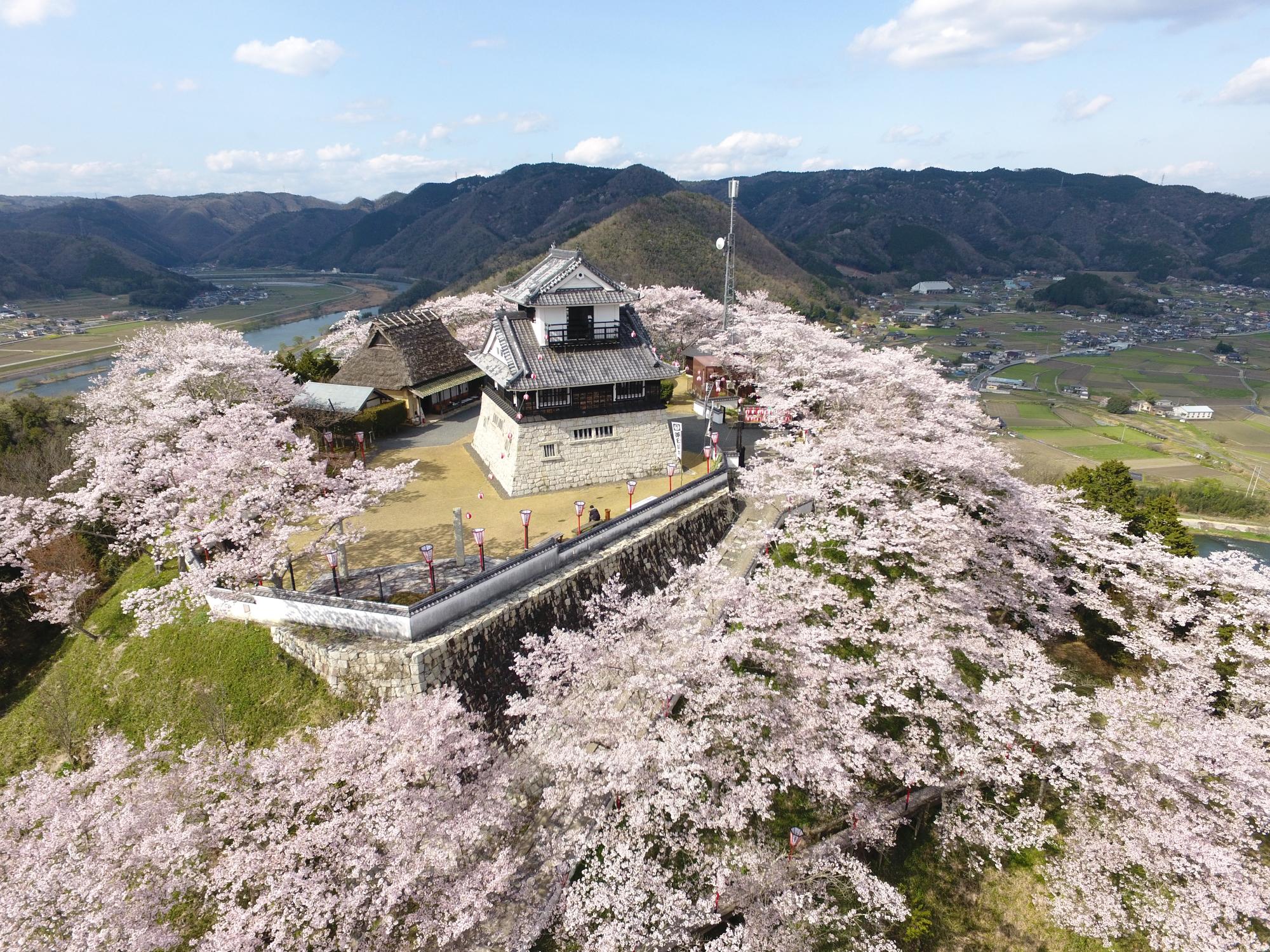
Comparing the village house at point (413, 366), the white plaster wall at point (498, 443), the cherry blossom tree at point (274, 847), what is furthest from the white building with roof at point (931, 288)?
the cherry blossom tree at point (274, 847)

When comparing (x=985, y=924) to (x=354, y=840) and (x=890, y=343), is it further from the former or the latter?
(x=890, y=343)

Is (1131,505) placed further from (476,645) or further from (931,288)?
(931,288)

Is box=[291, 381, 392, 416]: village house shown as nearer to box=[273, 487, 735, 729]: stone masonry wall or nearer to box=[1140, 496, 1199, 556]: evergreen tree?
box=[273, 487, 735, 729]: stone masonry wall

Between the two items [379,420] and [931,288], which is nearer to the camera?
[379,420]

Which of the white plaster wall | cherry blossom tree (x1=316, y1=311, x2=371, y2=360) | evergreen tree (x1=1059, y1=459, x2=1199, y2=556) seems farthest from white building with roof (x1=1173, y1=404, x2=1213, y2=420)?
cherry blossom tree (x1=316, y1=311, x2=371, y2=360)

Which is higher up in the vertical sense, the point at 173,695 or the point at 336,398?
the point at 336,398

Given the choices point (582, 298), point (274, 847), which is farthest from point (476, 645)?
point (582, 298)

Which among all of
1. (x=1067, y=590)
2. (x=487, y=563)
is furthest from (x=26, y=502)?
(x=1067, y=590)
